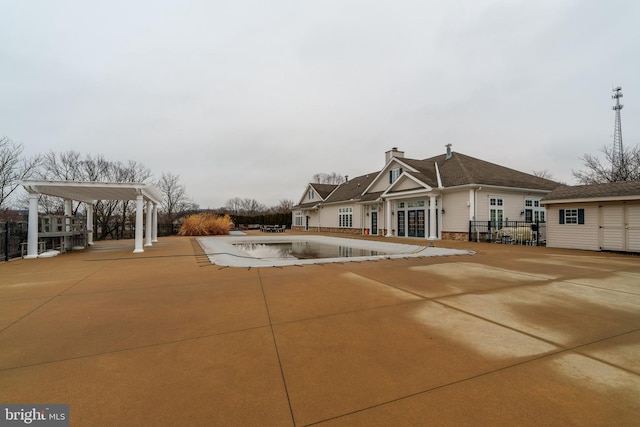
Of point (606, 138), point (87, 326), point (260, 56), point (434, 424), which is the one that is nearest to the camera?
point (434, 424)

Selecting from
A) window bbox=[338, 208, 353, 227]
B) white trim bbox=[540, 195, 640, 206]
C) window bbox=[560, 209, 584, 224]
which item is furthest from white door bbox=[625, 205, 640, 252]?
window bbox=[338, 208, 353, 227]

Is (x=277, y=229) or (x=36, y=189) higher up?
(x=36, y=189)

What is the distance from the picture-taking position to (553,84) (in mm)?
16312

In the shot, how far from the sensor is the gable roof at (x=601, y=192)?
10.7 m

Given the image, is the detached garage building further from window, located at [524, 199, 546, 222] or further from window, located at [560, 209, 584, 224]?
window, located at [524, 199, 546, 222]

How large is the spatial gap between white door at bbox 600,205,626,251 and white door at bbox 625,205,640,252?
139 millimetres

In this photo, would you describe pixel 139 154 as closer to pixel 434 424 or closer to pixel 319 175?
pixel 434 424

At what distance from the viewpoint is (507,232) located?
15445 mm

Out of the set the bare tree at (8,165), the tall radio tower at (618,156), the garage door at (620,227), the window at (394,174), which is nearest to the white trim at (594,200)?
the garage door at (620,227)

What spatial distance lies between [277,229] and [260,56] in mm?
19838

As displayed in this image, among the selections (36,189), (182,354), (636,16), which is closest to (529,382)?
(182,354)

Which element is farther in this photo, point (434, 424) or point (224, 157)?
point (224, 157)

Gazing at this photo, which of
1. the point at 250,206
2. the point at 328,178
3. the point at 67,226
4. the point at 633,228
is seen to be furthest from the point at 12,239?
the point at 328,178

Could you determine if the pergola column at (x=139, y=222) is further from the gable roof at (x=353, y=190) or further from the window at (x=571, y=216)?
the window at (x=571, y=216)
